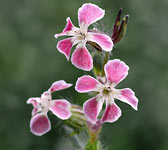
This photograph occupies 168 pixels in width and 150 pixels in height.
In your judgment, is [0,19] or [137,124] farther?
[0,19]

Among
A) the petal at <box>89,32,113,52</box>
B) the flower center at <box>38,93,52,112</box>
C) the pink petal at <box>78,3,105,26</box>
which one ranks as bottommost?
the flower center at <box>38,93,52,112</box>

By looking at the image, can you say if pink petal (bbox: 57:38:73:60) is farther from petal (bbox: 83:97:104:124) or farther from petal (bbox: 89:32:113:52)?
petal (bbox: 83:97:104:124)

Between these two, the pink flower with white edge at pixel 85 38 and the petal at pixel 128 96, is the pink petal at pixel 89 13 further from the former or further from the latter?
the petal at pixel 128 96

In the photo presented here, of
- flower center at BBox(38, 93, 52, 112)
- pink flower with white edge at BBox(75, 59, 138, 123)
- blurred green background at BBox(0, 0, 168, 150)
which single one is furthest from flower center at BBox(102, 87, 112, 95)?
blurred green background at BBox(0, 0, 168, 150)

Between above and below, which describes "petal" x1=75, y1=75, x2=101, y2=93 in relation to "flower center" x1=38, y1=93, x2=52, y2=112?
above

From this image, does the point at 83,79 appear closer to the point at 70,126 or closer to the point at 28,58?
the point at 70,126

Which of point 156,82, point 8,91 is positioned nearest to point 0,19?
point 8,91

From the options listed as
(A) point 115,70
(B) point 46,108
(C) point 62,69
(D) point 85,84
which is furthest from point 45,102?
(C) point 62,69

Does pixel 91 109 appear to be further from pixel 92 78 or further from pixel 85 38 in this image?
pixel 85 38
